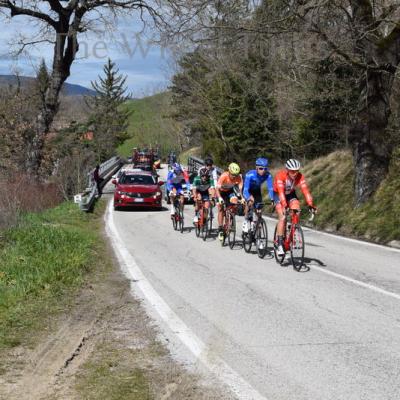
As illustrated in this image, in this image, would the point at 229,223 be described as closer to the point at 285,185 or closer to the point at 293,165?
the point at 285,185

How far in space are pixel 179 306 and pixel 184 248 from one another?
590cm

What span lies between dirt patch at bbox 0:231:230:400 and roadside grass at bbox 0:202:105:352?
0.91 feet

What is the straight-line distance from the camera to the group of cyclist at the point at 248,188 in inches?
423

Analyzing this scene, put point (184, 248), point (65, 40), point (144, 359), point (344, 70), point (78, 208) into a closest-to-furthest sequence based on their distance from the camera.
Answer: point (144, 359) → point (184, 248) → point (78, 208) → point (344, 70) → point (65, 40)

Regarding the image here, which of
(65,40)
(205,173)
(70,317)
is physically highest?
(65,40)

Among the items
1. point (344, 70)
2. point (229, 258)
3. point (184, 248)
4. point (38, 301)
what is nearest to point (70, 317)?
point (38, 301)

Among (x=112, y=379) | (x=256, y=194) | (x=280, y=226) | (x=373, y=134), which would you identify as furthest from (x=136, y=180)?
(x=112, y=379)

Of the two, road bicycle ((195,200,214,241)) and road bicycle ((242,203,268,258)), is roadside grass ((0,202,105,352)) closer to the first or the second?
road bicycle ((195,200,214,241))

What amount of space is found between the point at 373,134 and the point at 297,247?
27.4 ft

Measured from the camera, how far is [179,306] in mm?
7824

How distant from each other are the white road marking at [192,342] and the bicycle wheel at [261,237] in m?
2.60

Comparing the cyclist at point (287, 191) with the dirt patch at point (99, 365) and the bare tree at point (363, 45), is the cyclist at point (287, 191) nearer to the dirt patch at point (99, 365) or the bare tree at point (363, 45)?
the dirt patch at point (99, 365)

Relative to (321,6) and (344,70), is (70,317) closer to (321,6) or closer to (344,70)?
(321,6)

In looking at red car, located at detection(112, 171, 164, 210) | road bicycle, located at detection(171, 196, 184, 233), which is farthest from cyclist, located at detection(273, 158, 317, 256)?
red car, located at detection(112, 171, 164, 210)
